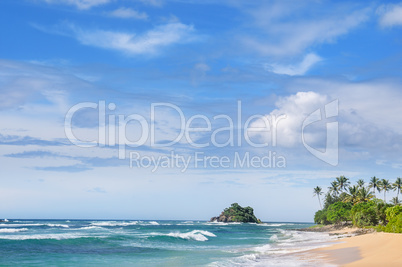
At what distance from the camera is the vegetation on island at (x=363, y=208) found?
40.4 m

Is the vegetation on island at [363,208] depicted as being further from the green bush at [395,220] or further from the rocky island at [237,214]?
the rocky island at [237,214]

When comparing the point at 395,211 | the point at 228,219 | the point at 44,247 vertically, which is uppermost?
the point at 395,211

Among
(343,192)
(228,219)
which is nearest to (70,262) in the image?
(343,192)

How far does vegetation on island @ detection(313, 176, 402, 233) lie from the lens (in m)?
40.4

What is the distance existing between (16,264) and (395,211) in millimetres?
35191

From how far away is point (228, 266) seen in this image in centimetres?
2220

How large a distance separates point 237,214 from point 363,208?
3594 inches

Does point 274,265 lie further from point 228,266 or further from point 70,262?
point 70,262

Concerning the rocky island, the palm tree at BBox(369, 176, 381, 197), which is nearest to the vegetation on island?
the palm tree at BBox(369, 176, 381, 197)

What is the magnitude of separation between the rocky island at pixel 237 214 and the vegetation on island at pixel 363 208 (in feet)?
141

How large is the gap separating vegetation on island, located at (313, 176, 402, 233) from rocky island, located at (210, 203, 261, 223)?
43.0 meters

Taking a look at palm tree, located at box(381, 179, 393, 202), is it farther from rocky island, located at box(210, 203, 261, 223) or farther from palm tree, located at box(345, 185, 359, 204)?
rocky island, located at box(210, 203, 261, 223)

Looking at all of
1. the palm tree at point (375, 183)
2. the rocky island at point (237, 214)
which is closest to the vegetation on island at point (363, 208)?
the palm tree at point (375, 183)

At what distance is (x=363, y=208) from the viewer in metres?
60.5
